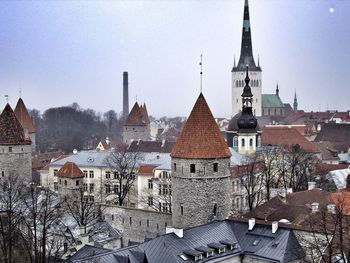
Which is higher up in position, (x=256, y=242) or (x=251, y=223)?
(x=251, y=223)

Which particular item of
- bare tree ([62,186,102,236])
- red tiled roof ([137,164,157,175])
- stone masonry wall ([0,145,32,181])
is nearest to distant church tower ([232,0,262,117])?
red tiled roof ([137,164,157,175])

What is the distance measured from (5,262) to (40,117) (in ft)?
366

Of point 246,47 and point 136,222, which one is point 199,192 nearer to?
point 136,222

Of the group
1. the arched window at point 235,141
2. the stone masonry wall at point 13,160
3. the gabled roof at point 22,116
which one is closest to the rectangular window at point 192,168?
the stone masonry wall at point 13,160

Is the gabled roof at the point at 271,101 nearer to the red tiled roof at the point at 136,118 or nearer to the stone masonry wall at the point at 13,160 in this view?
the red tiled roof at the point at 136,118

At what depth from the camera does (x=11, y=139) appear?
43250 millimetres

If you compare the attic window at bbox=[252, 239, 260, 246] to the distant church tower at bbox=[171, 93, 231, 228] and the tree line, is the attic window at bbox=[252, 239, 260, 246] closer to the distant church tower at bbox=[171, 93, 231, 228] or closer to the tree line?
the distant church tower at bbox=[171, 93, 231, 228]

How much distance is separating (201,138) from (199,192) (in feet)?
8.21

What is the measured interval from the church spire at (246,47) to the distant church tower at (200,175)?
63.8m

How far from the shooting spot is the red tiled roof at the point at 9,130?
43.2m

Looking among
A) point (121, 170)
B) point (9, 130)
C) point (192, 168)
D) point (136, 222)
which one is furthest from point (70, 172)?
point (192, 168)

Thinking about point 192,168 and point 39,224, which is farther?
point 39,224

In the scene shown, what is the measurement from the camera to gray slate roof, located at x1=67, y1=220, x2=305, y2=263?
20.5m

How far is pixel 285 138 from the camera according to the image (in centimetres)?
5812
